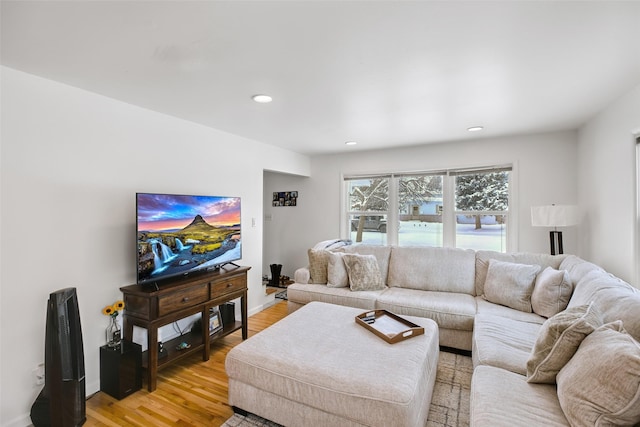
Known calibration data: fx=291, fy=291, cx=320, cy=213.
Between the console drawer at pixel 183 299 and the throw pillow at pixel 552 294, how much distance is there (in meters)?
2.91

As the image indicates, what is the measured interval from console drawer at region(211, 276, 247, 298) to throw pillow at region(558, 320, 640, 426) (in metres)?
2.50

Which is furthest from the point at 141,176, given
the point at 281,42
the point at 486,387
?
the point at 486,387

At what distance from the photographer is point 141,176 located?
256 cm

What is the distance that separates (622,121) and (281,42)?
9.23ft

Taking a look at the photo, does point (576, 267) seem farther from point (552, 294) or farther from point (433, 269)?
point (433, 269)

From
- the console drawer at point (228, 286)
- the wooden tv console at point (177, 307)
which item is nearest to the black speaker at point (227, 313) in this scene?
the wooden tv console at point (177, 307)

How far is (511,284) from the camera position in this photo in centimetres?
276

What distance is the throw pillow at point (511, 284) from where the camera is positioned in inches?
105

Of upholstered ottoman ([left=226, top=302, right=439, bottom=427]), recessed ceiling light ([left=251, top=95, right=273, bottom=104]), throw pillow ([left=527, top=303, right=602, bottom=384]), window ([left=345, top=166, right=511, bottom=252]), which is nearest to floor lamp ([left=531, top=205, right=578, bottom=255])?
window ([left=345, top=166, right=511, bottom=252])

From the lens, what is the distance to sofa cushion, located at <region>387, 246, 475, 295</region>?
127 inches

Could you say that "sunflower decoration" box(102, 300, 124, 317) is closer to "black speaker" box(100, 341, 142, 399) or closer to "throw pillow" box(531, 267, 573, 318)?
"black speaker" box(100, 341, 142, 399)

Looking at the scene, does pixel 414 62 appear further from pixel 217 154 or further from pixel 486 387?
pixel 217 154

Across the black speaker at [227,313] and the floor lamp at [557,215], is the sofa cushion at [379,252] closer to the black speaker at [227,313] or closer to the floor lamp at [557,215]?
the black speaker at [227,313]

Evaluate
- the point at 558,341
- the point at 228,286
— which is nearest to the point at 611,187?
the point at 558,341
